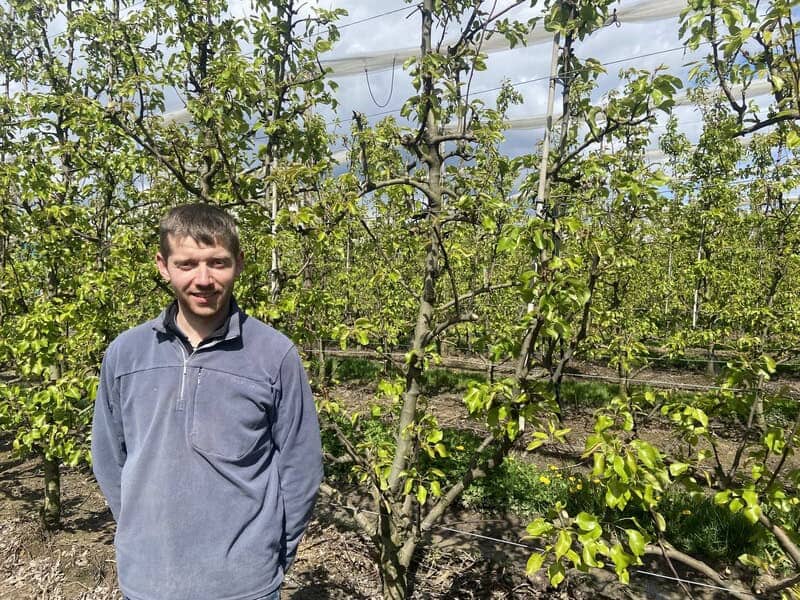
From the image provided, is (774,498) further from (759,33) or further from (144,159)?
(144,159)

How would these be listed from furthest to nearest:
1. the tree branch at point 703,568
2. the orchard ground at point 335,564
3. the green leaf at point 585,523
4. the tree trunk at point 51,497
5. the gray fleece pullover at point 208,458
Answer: the tree trunk at point 51,497 < the orchard ground at point 335,564 < the tree branch at point 703,568 < the green leaf at point 585,523 < the gray fleece pullover at point 208,458

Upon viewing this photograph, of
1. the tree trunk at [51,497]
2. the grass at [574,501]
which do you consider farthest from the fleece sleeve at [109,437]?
the tree trunk at [51,497]

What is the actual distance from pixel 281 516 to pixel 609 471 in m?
1.08

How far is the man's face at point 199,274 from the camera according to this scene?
1.54m

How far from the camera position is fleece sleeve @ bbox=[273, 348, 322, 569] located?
162 cm

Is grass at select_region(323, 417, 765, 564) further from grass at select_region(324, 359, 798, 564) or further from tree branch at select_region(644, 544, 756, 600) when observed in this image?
tree branch at select_region(644, 544, 756, 600)

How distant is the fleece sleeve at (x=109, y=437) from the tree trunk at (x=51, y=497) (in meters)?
2.96

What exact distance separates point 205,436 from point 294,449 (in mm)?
296

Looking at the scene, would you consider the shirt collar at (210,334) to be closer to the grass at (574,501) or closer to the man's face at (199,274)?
the man's face at (199,274)

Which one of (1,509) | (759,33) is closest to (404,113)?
(759,33)

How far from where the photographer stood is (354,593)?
3262 mm

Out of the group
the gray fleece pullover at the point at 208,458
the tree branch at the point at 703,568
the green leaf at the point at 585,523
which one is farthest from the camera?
the tree branch at the point at 703,568

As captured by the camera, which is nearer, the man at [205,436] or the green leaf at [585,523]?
the man at [205,436]

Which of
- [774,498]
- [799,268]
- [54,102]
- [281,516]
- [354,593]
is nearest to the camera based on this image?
[281,516]
